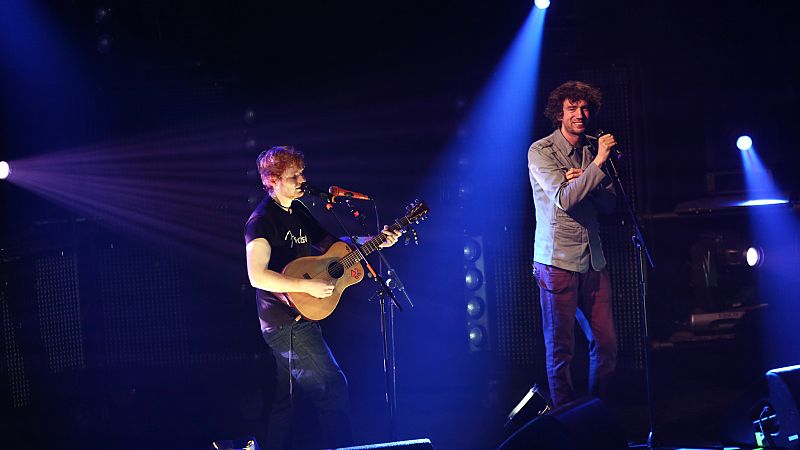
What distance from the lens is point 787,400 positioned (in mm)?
4145

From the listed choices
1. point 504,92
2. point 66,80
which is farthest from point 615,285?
point 66,80

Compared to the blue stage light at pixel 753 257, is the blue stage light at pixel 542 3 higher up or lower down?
higher up

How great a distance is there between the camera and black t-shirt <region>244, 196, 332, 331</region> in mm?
4680

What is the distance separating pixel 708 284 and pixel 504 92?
217 centimetres

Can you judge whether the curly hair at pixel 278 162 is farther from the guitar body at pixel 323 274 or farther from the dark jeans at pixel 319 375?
the dark jeans at pixel 319 375

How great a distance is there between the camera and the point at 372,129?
7066 millimetres

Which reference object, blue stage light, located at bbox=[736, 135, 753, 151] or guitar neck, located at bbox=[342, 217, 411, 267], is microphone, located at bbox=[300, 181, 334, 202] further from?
blue stage light, located at bbox=[736, 135, 753, 151]

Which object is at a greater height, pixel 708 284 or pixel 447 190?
pixel 447 190

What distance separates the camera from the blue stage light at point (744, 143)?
777 centimetres

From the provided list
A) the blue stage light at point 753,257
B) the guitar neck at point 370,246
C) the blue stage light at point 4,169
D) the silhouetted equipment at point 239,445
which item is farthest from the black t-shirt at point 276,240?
the blue stage light at point 753,257

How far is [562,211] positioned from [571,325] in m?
0.67

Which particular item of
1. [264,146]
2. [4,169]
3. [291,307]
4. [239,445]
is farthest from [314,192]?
[4,169]

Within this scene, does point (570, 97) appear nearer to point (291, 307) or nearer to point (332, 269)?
point (332, 269)

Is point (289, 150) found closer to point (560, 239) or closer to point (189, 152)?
point (560, 239)
